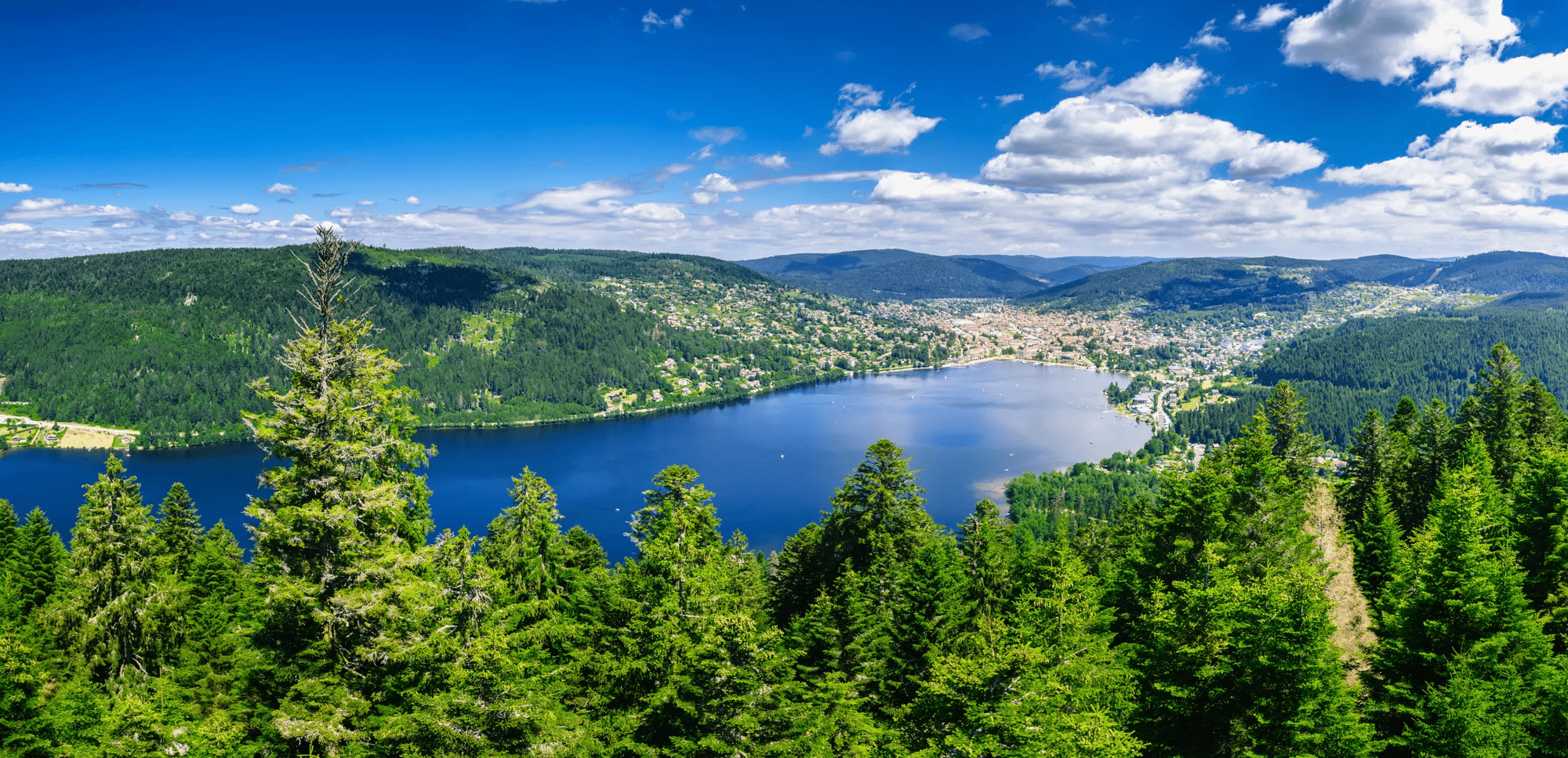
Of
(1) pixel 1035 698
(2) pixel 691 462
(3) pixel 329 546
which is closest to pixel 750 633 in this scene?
(1) pixel 1035 698

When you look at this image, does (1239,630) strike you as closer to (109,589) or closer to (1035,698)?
(1035,698)

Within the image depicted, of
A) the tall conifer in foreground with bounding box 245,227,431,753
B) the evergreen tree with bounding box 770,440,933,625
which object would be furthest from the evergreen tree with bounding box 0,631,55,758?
the evergreen tree with bounding box 770,440,933,625

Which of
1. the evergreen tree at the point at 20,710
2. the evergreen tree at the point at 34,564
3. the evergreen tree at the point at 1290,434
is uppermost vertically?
the evergreen tree at the point at 1290,434

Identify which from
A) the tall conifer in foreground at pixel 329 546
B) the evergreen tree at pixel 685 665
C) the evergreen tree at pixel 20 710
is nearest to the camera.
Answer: the tall conifer in foreground at pixel 329 546

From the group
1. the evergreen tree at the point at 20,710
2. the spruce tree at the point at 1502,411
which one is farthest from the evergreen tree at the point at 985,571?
the spruce tree at the point at 1502,411

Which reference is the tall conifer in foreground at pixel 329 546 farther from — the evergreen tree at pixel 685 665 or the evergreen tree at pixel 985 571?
the evergreen tree at pixel 985 571

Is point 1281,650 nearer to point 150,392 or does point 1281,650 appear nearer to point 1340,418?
point 1340,418

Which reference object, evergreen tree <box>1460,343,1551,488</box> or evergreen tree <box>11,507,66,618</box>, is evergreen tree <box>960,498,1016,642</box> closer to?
evergreen tree <box>1460,343,1551,488</box>

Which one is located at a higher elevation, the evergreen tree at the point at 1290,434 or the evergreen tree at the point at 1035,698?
the evergreen tree at the point at 1290,434
